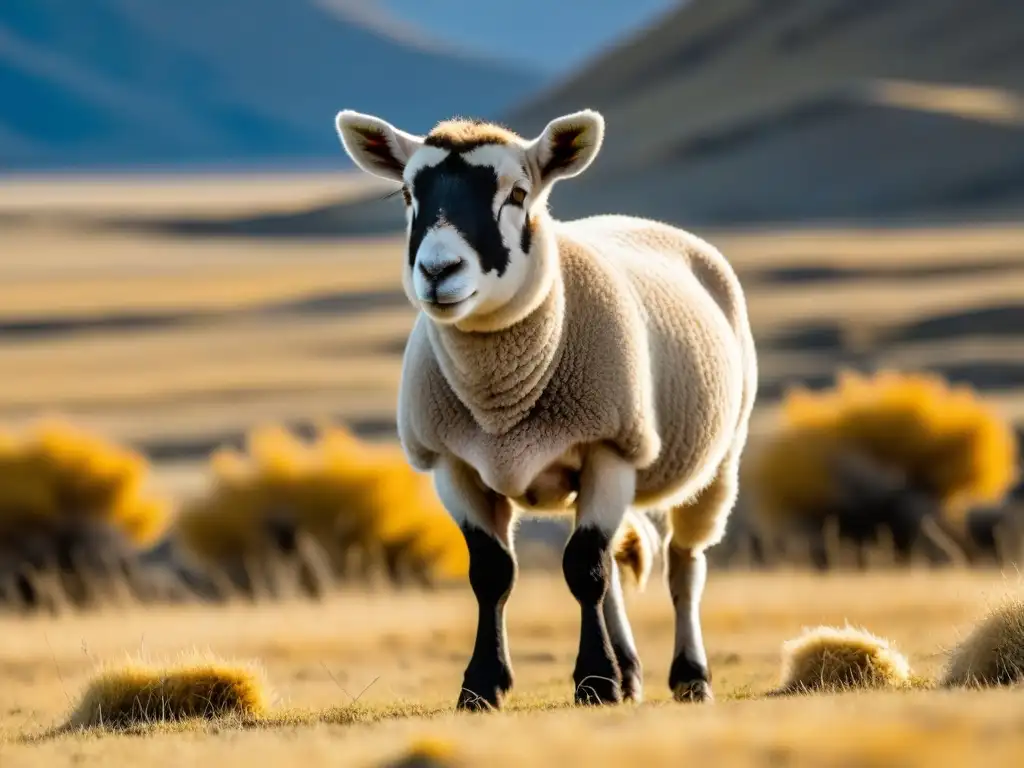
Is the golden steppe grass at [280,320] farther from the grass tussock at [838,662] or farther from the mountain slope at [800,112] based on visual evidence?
the grass tussock at [838,662]

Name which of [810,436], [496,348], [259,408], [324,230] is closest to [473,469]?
[496,348]

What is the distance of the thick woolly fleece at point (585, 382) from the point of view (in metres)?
7.86

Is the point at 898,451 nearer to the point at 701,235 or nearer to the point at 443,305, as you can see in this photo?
the point at 443,305

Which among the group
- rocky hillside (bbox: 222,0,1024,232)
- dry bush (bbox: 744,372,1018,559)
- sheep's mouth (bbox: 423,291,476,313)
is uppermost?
rocky hillside (bbox: 222,0,1024,232)

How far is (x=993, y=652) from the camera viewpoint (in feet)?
23.9

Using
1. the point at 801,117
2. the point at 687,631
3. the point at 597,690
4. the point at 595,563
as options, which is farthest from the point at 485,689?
the point at 801,117

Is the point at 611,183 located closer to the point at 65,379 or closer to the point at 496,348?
the point at 65,379

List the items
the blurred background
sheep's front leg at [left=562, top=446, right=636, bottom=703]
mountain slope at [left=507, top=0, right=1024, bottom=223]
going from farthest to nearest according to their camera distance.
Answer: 1. mountain slope at [left=507, top=0, right=1024, bottom=223]
2. the blurred background
3. sheep's front leg at [left=562, top=446, right=636, bottom=703]

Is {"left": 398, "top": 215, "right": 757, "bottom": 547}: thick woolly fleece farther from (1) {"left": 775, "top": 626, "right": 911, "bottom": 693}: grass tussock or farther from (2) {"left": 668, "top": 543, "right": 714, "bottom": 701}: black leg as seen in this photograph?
(1) {"left": 775, "top": 626, "right": 911, "bottom": 693}: grass tussock

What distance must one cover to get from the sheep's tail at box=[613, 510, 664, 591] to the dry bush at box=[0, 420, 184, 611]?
11.8m

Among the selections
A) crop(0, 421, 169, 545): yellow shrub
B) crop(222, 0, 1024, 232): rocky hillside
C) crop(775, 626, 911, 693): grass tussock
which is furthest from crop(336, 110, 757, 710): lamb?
crop(222, 0, 1024, 232): rocky hillside

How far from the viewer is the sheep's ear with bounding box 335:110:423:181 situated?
808 centimetres

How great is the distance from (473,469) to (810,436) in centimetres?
1547

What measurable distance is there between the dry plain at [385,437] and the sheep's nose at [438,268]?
1.49 m
